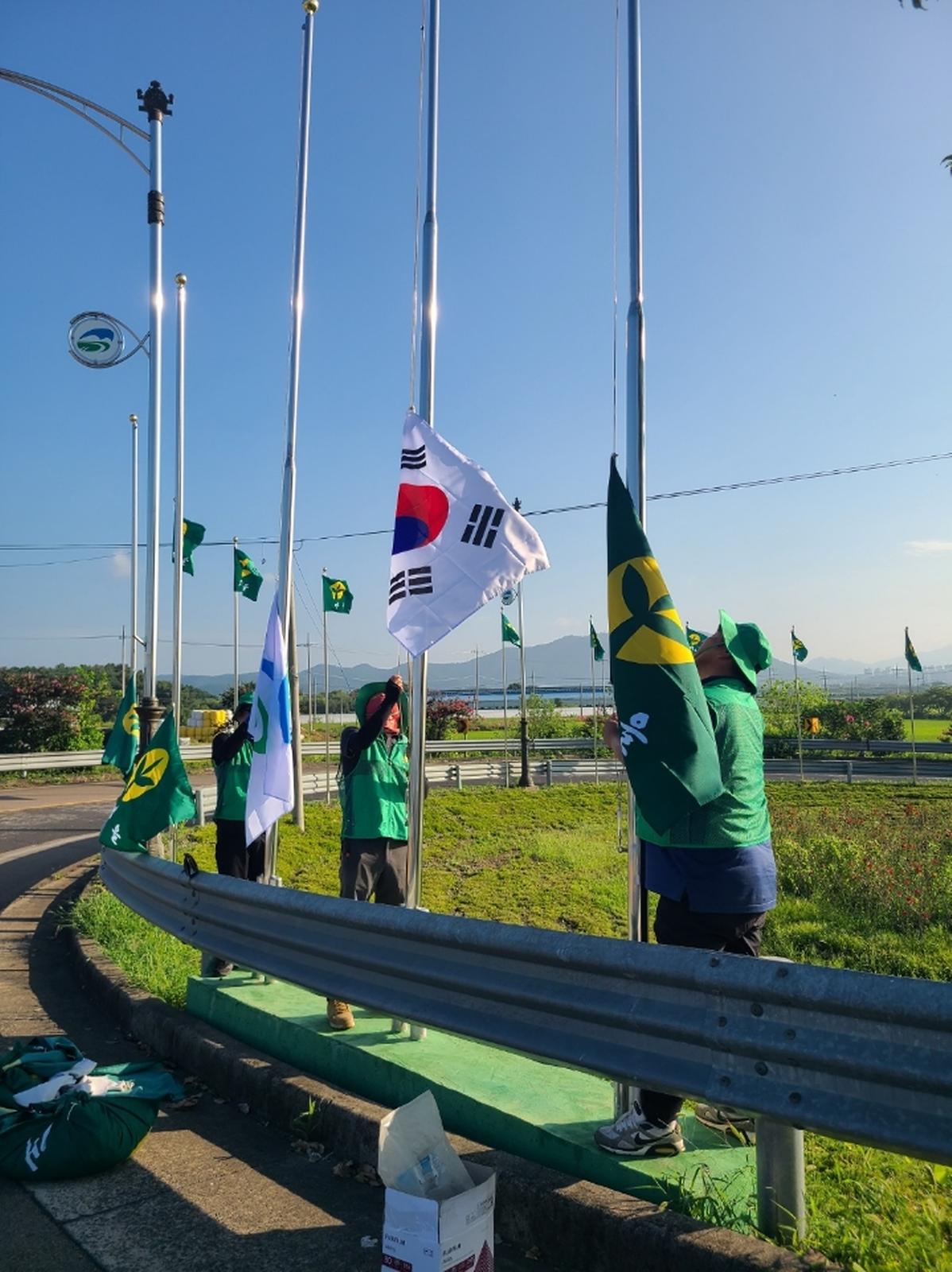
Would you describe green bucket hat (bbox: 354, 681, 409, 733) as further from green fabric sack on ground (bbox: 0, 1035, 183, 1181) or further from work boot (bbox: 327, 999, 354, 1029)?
green fabric sack on ground (bbox: 0, 1035, 183, 1181)

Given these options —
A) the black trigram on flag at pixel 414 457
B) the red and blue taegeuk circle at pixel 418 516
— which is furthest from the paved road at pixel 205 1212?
the black trigram on flag at pixel 414 457

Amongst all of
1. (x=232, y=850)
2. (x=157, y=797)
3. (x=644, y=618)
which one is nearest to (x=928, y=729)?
(x=232, y=850)

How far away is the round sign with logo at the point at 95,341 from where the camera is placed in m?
12.2

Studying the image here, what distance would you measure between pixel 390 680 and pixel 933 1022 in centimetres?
372

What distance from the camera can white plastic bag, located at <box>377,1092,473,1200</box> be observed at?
282 centimetres

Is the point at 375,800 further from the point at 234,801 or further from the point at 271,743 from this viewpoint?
the point at 234,801

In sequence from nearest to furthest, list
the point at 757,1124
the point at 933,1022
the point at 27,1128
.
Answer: the point at 933,1022 → the point at 757,1124 → the point at 27,1128

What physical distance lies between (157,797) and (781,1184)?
4.58m

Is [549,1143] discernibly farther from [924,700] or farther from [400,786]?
[924,700]

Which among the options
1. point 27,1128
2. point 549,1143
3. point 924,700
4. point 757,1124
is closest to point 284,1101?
point 27,1128

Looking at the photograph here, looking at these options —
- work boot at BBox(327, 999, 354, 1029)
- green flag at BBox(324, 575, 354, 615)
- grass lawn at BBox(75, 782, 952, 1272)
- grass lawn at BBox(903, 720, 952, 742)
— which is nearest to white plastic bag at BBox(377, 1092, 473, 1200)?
grass lawn at BBox(75, 782, 952, 1272)

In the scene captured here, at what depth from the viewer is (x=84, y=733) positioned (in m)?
33.5

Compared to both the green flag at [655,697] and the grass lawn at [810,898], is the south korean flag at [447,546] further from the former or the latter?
the grass lawn at [810,898]

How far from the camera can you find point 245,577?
944 inches
